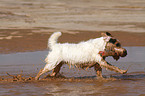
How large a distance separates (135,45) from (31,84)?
772 cm

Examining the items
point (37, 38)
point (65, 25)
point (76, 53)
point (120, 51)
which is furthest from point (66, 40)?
point (120, 51)

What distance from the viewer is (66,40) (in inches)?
616

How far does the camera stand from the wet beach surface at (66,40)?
24.3 ft

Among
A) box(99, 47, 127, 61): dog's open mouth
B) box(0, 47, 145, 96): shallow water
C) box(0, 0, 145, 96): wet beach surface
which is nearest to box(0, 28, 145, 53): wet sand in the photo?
box(0, 0, 145, 96): wet beach surface

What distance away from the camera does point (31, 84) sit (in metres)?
7.89

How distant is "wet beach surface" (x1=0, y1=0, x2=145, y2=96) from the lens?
24.3 feet

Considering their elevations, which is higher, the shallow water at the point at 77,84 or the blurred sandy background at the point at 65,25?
the blurred sandy background at the point at 65,25

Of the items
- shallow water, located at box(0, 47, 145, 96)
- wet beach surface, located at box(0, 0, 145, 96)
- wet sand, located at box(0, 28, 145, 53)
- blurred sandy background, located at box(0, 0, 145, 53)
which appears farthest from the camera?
blurred sandy background, located at box(0, 0, 145, 53)

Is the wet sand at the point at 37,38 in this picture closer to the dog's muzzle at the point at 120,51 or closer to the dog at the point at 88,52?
the dog at the point at 88,52

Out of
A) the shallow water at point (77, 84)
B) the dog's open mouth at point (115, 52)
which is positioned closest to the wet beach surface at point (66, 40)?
the shallow water at point (77, 84)

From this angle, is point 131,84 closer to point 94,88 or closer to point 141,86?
point 141,86

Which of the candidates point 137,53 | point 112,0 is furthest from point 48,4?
point 137,53

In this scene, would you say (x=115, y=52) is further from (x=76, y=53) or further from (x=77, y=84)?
(x=77, y=84)

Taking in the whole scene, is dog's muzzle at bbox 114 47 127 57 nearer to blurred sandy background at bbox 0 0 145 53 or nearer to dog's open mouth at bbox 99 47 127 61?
dog's open mouth at bbox 99 47 127 61
